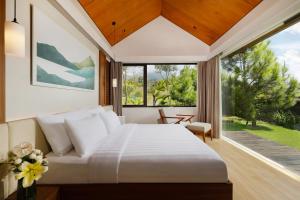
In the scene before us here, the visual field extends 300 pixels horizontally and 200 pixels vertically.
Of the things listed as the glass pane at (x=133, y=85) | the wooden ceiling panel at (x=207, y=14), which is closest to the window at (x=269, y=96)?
the wooden ceiling panel at (x=207, y=14)

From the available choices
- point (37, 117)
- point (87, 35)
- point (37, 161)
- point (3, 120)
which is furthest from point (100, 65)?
point (37, 161)

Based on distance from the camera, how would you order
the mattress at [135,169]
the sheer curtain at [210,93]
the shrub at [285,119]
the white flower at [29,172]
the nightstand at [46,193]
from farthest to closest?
1. the sheer curtain at [210,93]
2. the shrub at [285,119]
3. the mattress at [135,169]
4. the nightstand at [46,193]
5. the white flower at [29,172]

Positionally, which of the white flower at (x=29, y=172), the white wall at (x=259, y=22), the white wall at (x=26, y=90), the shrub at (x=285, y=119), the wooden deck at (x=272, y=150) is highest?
the white wall at (x=259, y=22)

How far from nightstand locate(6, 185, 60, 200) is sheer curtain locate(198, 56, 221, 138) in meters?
4.58

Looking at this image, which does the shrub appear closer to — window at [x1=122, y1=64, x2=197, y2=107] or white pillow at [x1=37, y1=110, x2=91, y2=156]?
white pillow at [x1=37, y1=110, x2=91, y2=156]

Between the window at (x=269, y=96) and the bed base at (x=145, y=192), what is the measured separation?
6.29 ft

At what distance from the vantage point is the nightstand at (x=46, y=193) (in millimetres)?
1602

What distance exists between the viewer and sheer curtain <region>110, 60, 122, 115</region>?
6.23 metres

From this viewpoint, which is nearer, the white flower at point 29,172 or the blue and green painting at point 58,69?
the white flower at point 29,172

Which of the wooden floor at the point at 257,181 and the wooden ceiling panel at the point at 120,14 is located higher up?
the wooden ceiling panel at the point at 120,14

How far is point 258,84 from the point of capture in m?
3.91

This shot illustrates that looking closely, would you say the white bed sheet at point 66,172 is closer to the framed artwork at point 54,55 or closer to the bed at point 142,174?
the bed at point 142,174

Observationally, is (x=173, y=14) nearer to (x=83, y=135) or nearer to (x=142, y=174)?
(x=83, y=135)

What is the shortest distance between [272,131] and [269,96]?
62cm
